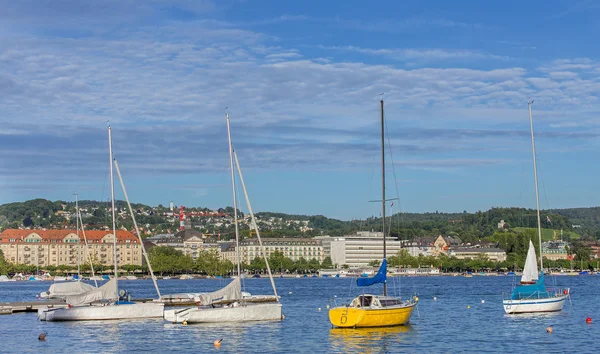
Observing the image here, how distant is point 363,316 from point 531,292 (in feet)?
53.7

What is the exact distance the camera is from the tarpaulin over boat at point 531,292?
192 feet

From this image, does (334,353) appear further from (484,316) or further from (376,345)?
(484,316)

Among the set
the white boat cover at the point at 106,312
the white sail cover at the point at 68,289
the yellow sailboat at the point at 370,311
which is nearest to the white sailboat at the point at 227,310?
the white boat cover at the point at 106,312

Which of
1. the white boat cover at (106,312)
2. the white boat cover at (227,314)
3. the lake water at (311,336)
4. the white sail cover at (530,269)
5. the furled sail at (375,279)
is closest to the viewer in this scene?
the lake water at (311,336)

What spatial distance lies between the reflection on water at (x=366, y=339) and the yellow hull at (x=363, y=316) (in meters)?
0.35

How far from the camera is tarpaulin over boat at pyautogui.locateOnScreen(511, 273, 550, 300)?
5841 centimetres

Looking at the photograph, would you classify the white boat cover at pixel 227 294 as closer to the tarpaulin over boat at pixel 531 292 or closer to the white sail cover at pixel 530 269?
the tarpaulin over boat at pixel 531 292

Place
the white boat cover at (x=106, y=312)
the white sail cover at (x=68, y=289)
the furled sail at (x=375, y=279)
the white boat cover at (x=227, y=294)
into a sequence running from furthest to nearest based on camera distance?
the white sail cover at (x=68, y=289) → the white boat cover at (x=106, y=312) → the white boat cover at (x=227, y=294) → the furled sail at (x=375, y=279)

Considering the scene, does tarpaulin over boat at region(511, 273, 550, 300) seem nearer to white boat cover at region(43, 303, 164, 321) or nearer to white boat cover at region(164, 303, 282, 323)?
white boat cover at region(164, 303, 282, 323)

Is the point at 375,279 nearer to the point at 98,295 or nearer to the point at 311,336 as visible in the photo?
the point at 311,336

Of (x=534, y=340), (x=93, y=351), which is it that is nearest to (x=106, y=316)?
(x=93, y=351)

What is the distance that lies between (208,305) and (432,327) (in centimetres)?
1329

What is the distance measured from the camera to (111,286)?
185ft

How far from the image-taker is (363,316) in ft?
155
